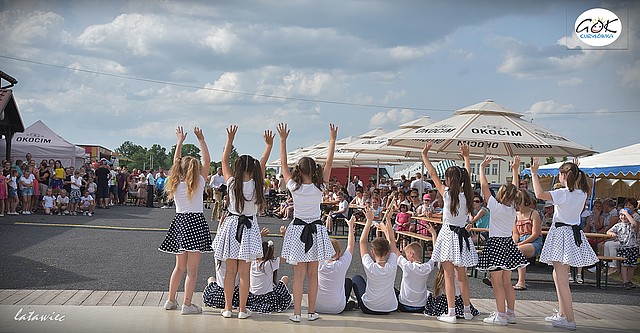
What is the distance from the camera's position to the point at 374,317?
7.09m

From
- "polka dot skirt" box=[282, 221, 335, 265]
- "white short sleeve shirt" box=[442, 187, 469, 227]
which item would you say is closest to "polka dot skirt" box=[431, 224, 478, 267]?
"white short sleeve shirt" box=[442, 187, 469, 227]

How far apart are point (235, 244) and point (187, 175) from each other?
0.90 meters

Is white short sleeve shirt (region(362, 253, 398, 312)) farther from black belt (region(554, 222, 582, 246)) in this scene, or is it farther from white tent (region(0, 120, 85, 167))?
white tent (region(0, 120, 85, 167))

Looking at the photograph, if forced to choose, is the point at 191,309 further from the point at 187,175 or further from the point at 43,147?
the point at 43,147

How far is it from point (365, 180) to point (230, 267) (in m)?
37.4

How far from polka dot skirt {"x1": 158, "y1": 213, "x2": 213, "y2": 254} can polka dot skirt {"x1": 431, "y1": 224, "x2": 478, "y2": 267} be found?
2489mm

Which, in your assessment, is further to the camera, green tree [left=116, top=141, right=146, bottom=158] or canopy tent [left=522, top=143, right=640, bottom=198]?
green tree [left=116, top=141, right=146, bottom=158]

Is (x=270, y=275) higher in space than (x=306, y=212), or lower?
lower

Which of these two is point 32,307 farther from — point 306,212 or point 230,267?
point 306,212

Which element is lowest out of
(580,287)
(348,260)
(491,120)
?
(580,287)

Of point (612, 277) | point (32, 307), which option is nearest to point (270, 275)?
point (32, 307)

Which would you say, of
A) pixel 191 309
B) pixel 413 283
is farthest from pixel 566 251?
pixel 191 309

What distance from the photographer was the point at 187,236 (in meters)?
6.82

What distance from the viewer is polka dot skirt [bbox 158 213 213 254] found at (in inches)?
268
